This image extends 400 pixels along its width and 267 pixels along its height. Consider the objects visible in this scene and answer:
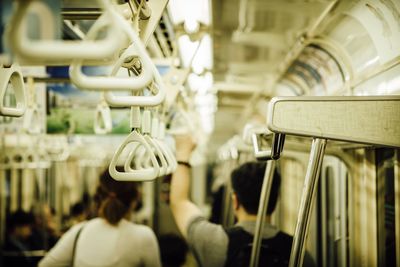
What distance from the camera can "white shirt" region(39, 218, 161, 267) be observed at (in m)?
3.09

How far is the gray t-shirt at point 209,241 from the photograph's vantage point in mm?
2637

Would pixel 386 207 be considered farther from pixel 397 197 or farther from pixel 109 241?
pixel 109 241

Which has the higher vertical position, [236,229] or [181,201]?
[181,201]

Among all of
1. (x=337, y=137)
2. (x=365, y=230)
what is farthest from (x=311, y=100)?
(x=365, y=230)

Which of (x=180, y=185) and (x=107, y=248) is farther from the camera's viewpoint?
(x=107, y=248)

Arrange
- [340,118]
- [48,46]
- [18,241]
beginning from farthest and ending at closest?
[18,241], [340,118], [48,46]

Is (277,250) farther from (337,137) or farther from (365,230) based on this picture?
(337,137)

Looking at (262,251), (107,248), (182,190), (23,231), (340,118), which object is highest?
(340,118)

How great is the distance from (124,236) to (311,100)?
6.93 ft

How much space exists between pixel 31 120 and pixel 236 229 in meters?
1.77

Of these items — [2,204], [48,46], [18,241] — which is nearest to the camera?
[48,46]

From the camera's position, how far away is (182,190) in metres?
2.98

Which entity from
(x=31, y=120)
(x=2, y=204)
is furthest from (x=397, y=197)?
(x=2, y=204)

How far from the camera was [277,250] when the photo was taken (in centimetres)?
268
